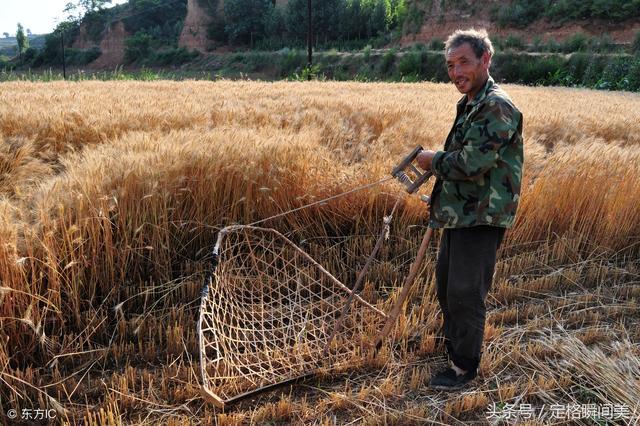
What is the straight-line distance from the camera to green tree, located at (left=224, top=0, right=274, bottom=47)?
6016 centimetres

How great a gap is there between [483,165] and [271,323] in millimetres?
1502

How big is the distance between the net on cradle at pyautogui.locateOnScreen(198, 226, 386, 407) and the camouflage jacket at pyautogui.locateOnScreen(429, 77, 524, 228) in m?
0.86

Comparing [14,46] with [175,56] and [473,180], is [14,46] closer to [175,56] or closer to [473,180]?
[175,56]

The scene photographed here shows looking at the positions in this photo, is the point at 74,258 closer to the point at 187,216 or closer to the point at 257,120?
the point at 187,216

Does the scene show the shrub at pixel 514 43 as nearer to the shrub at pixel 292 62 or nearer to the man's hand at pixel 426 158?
the shrub at pixel 292 62

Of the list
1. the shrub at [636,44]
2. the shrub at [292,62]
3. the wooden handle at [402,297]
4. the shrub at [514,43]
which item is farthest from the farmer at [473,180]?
the shrub at [292,62]

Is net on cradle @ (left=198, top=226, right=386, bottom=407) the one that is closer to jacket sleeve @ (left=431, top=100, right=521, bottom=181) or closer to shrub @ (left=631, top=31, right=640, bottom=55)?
jacket sleeve @ (left=431, top=100, right=521, bottom=181)

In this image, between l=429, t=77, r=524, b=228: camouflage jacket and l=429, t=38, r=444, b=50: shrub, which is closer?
l=429, t=77, r=524, b=228: camouflage jacket

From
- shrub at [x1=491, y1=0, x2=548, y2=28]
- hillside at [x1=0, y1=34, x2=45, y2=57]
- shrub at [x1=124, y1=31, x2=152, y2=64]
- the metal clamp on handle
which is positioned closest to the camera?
the metal clamp on handle

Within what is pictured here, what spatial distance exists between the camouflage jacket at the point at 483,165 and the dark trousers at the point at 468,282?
10 cm

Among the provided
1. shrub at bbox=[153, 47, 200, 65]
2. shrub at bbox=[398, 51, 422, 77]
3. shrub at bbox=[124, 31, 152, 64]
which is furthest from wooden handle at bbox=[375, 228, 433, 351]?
shrub at bbox=[124, 31, 152, 64]

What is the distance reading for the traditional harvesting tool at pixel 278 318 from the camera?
240cm

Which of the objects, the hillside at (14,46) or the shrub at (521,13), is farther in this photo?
the hillside at (14,46)

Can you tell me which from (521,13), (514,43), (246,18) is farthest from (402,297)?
(246,18)
